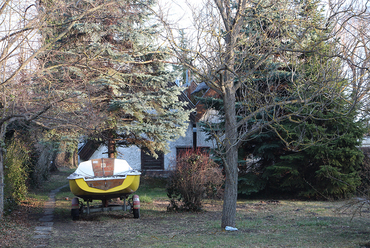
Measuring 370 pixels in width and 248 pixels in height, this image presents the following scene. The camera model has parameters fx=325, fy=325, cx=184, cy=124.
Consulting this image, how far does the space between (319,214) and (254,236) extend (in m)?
4.20

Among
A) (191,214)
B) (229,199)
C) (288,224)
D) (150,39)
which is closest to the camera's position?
(229,199)

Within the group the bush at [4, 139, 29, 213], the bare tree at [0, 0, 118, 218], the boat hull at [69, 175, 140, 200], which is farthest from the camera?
the bush at [4, 139, 29, 213]

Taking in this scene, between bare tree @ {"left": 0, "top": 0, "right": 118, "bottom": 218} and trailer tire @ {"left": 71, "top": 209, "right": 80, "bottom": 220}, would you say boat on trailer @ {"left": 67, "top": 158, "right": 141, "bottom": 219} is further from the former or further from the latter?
bare tree @ {"left": 0, "top": 0, "right": 118, "bottom": 218}

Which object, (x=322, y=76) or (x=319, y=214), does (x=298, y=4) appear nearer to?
(x=322, y=76)

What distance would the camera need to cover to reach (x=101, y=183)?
31.8 feet

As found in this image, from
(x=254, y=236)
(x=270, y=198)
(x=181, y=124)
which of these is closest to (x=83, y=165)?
(x=181, y=124)

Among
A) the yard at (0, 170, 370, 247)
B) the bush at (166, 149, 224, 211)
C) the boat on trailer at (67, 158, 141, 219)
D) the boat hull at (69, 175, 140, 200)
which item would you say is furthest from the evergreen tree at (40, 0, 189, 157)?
the yard at (0, 170, 370, 247)

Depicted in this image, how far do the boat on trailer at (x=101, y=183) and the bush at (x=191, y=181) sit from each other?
1648 mm

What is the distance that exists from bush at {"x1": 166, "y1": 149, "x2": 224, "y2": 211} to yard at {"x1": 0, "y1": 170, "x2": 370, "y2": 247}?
51cm

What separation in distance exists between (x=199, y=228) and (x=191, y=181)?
108 inches

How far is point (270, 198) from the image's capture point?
15539 millimetres

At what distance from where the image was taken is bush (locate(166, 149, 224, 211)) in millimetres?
11391

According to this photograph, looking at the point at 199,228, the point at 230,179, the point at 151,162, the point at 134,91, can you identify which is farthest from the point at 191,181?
the point at 151,162

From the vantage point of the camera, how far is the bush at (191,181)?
11.4 metres
